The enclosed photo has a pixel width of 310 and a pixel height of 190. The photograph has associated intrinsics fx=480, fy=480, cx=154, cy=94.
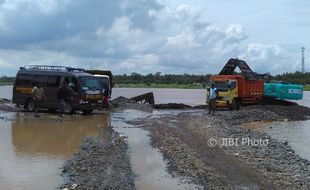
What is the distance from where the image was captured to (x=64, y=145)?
15.2 m

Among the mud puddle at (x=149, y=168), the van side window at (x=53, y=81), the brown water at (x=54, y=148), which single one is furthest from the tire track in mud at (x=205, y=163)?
the van side window at (x=53, y=81)

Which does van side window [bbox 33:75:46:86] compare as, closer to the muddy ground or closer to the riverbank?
the riverbank

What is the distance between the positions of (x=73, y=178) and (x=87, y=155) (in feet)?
9.04

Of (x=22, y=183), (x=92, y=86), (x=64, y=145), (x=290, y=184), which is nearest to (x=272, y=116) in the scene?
(x=92, y=86)

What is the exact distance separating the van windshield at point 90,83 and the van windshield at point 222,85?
32.3ft

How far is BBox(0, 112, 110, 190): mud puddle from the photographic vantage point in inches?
396

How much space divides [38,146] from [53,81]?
493 inches

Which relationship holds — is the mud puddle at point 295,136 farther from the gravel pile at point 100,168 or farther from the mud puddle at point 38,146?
the mud puddle at point 38,146

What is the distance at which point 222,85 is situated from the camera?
34.2 metres

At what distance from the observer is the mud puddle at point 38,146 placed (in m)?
10.1

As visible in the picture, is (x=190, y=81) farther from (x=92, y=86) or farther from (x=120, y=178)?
(x=120, y=178)

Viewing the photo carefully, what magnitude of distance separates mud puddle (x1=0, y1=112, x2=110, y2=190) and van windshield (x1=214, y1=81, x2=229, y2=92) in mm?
11974

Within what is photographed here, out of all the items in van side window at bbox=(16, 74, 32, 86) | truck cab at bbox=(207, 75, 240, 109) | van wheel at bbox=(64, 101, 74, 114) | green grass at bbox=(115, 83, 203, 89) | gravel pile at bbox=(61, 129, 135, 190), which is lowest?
green grass at bbox=(115, 83, 203, 89)

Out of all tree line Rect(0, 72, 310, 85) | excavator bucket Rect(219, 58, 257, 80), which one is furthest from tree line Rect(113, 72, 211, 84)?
excavator bucket Rect(219, 58, 257, 80)
